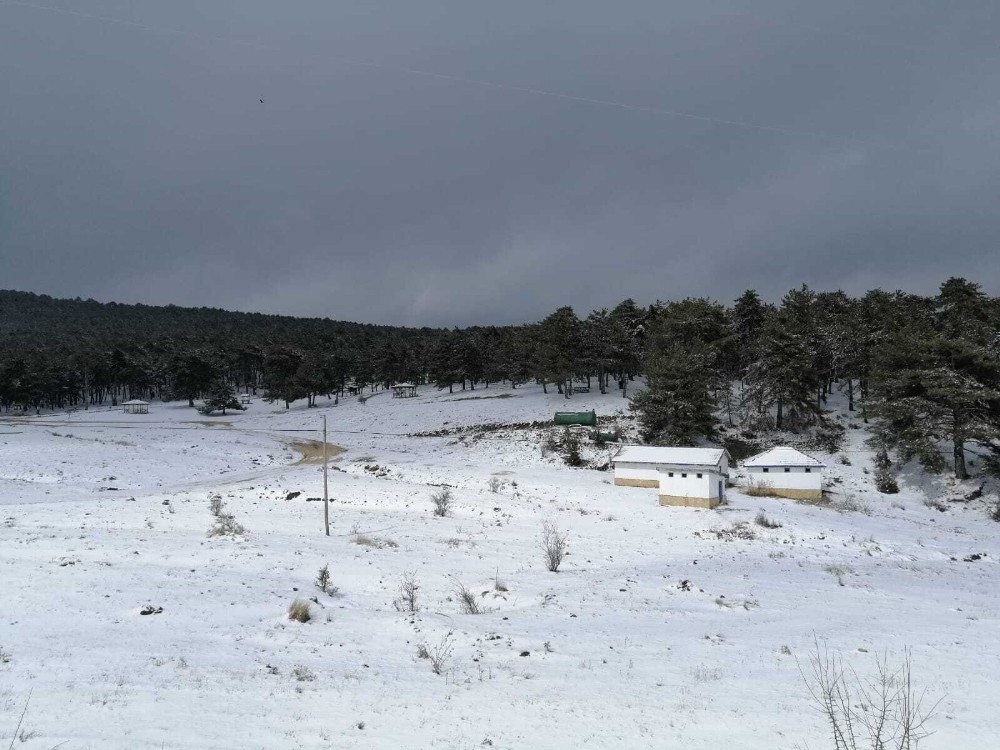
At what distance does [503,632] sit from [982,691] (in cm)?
1002

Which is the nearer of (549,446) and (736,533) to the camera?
(736,533)

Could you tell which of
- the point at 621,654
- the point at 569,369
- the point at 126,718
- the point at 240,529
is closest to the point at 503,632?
the point at 621,654

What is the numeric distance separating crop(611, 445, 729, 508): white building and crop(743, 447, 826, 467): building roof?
3647 mm

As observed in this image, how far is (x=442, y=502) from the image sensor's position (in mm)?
36781

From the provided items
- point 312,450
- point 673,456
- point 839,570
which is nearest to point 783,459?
point 673,456

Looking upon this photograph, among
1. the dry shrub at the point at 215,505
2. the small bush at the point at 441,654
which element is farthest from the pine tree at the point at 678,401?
the small bush at the point at 441,654

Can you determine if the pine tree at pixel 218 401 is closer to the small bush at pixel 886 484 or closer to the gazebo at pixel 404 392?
the gazebo at pixel 404 392

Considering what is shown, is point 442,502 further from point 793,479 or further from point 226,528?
point 793,479

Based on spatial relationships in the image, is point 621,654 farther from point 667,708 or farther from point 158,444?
point 158,444

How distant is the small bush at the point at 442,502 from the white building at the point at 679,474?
15401 mm

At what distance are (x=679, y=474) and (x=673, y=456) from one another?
331cm

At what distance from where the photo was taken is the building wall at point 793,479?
43812 millimetres

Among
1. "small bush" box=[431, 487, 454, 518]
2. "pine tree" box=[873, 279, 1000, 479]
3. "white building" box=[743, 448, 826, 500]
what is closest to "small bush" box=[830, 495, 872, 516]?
"white building" box=[743, 448, 826, 500]

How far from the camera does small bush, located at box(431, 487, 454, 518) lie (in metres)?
35.7
